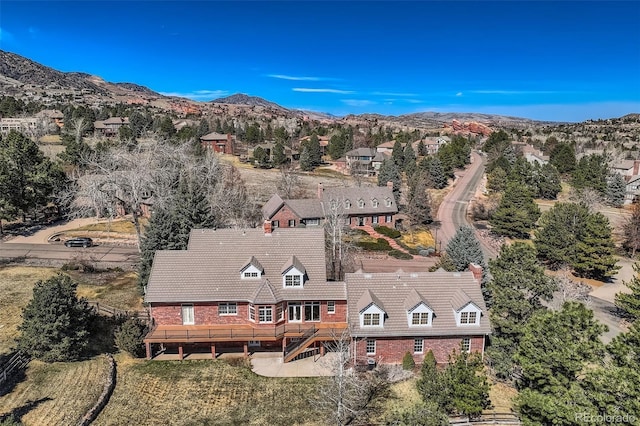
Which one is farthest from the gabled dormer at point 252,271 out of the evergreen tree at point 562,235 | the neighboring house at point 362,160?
the neighboring house at point 362,160

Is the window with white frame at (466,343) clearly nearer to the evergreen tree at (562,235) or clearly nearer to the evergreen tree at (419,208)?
the evergreen tree at (562,235)

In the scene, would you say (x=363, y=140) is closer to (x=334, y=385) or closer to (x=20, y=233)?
(x=20, y=233)

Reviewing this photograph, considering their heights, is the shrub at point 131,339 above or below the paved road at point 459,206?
below

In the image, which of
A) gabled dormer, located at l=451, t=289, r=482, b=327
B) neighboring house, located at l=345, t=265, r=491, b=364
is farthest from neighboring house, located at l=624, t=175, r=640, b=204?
gabled dormer, located at l=451, t=289, r=482, b=327

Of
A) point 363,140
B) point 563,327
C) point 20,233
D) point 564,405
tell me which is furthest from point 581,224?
point 363,140

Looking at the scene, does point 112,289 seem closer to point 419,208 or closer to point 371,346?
point 371,346

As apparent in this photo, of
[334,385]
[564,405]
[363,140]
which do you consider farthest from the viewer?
[363,140]
